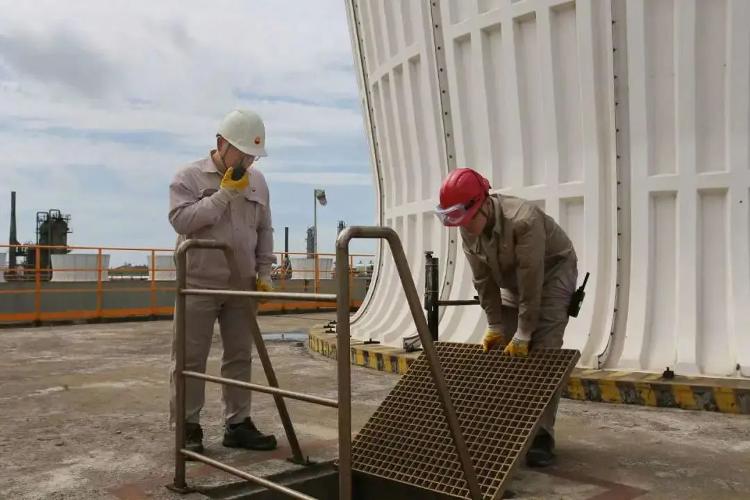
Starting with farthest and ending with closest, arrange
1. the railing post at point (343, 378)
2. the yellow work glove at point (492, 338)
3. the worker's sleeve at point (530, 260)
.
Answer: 1. the yellow work glove at point (492, 338)
2. the worker's sleeve at point (530, 260)
3. the railing post at point (343, 378)

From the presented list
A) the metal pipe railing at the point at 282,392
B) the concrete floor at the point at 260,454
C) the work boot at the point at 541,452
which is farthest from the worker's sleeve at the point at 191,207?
the work boot at the point at 541,452

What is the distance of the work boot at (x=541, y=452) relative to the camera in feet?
13.0

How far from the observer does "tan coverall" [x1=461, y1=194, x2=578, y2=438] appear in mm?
3742

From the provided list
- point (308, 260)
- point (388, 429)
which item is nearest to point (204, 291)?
point (388, 429)

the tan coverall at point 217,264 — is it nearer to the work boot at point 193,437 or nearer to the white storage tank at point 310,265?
the work boot at point 193,437

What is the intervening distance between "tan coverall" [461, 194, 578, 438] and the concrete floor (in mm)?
530

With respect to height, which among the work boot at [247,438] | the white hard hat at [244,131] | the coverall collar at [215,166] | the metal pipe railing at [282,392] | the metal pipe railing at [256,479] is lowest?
the work boot at [247,438]

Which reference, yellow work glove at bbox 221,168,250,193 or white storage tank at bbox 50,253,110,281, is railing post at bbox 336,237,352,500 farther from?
white storage tank at bbox 50,253,110,281

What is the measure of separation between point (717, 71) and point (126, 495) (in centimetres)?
536

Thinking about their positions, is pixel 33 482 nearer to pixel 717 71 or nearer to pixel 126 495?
pixel 126 495

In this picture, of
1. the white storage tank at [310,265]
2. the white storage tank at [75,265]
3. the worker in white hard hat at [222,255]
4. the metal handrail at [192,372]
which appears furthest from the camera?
the white storage tank at [310,265]

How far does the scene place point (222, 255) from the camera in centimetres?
423

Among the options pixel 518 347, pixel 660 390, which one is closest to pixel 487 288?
pixel 518 347

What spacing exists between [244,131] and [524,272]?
5.75 ft
